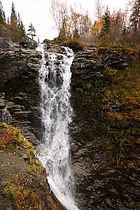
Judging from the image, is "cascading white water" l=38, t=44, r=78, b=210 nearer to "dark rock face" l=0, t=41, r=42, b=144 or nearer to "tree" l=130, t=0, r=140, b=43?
"dark rock face" l=0, t=41, r=42, b=144

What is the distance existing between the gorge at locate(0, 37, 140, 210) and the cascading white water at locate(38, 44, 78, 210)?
0.36 meters

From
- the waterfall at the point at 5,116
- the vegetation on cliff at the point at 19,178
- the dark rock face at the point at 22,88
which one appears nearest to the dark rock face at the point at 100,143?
the dark rock face at the point at 22,88

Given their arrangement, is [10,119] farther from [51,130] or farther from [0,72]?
[0,72]

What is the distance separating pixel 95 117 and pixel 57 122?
2.82 metres

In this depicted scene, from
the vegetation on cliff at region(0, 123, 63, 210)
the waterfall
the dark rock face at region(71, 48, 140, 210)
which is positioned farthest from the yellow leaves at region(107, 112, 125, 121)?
the waterfall

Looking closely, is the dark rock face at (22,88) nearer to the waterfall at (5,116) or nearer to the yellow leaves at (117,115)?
the waterfall at (5,116)

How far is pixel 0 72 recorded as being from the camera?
1115 cm

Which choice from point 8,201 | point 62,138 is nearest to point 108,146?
point 62,138

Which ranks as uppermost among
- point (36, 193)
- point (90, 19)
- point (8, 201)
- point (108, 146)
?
point (90, 19)

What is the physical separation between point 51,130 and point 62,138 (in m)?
1.01

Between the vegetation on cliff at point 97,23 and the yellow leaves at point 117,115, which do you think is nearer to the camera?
the yellow leaves at point 117,115

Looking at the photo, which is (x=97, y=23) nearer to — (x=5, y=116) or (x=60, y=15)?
(x=60, y=15)

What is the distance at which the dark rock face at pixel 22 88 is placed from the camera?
986cm

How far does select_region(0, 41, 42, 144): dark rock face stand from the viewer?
986 centimetres
